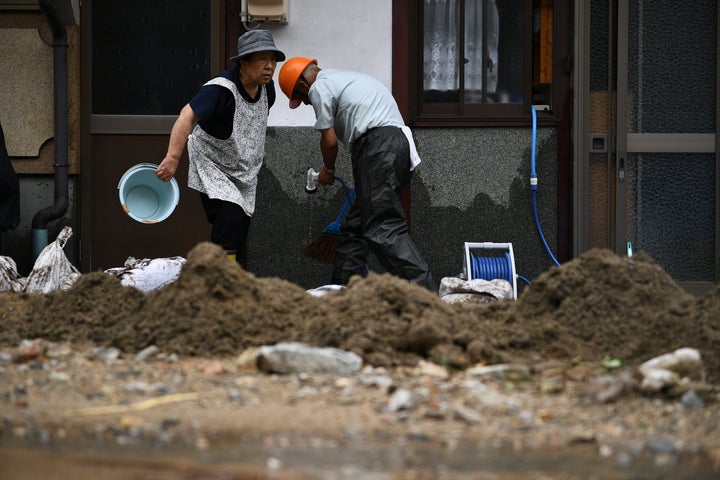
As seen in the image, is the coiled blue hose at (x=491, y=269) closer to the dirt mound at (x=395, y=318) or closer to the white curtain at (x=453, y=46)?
the white curtain at (x=453, y=46)

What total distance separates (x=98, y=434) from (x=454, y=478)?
4.70 ft

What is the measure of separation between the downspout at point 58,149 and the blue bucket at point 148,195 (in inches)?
37.9

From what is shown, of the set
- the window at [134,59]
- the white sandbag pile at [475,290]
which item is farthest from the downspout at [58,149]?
the white sandbag pile at [475,290]

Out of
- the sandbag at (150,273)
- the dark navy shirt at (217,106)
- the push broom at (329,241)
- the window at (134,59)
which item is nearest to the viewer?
the dark navy shirt at (217,106)

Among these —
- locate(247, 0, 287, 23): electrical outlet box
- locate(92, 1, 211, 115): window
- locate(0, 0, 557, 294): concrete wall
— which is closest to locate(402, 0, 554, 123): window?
locate(0, 0, 557, 294): concrete wall

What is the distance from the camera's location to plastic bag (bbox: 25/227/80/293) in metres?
8.67

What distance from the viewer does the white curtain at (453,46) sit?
397 inches

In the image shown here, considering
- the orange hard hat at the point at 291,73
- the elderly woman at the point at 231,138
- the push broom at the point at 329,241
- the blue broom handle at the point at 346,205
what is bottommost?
the push broom at the point at 329,241

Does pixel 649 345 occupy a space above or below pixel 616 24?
below

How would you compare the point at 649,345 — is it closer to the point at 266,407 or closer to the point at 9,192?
the point at 266,407

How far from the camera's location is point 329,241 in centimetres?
966

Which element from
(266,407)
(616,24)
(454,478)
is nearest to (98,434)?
(266,407)

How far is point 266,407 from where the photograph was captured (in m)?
4.95

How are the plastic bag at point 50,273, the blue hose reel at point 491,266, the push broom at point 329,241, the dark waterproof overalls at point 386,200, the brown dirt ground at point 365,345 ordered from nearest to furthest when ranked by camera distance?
1. the brown dirt ground at point 365,345
2. the dark waterproof overalls at point 386,200
3. the plastic bag at point 50,273
4. the blue hose reel at point 491,266
5. the push broom at point 329,241
